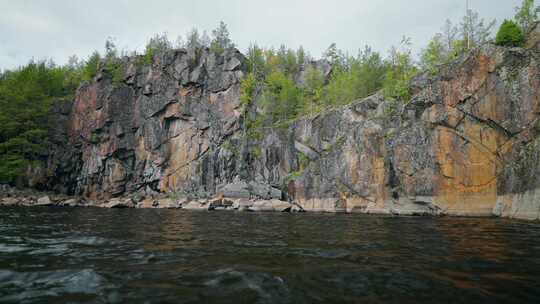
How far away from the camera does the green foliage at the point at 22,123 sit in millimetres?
48062

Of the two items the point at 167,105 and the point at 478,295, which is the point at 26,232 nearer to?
the point at 478,295

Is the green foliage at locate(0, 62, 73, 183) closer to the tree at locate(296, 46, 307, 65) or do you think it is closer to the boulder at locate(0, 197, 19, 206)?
the boulder at locate(0, 197, 19, 206)

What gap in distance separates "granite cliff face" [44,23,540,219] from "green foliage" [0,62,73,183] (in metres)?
3.24

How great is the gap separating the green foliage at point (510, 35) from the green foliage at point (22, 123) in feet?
220

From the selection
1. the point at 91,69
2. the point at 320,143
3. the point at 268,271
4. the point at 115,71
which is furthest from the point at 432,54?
the point at 91,69

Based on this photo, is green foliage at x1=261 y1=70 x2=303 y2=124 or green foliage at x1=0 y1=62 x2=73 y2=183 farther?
green foliage at x1=261 y1=70 x2=303 y2=124

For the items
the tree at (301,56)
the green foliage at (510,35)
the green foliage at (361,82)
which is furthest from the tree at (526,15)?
the tree at (301,56)

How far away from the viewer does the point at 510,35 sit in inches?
1037

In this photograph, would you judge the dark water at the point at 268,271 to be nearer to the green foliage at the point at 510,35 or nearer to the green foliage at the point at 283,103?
the green foliage at the point at 510,35

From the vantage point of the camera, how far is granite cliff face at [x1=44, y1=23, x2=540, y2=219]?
78.6ft

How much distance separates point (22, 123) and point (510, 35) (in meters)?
72.0

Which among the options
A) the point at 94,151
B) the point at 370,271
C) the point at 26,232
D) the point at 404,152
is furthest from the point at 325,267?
the point at 94,151

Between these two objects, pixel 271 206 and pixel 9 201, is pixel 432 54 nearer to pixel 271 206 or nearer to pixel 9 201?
pixel 271 206

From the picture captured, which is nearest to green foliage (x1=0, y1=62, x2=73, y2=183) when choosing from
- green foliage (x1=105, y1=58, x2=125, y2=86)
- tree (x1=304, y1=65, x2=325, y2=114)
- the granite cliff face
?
the granite cliff face
